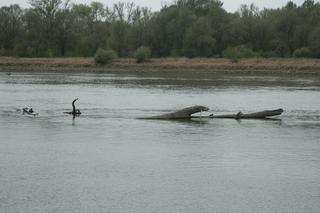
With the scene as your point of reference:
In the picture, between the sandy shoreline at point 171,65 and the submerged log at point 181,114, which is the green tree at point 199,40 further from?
the submerged log at point 181,114

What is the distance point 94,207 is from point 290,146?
1165 cm

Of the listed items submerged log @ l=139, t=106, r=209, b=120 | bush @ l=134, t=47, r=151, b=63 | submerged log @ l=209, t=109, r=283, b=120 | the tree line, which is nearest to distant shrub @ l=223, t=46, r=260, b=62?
the tree line

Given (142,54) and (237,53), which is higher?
(237,53)

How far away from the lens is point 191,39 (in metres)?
107

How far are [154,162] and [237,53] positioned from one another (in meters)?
80.5

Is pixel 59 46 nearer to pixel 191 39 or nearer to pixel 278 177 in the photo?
pixel 191 39

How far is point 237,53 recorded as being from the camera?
3981 inches

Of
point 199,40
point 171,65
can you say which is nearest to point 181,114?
point 171,65

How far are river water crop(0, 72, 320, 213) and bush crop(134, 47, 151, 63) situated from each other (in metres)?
62.4

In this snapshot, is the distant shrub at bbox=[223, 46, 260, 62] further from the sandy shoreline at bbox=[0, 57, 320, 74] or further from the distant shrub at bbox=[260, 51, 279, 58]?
the distant shrub at bbox=[260, 51, 279, 58]

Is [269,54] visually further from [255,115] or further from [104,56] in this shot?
[255,115]

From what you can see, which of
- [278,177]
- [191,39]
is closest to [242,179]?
[278,177]

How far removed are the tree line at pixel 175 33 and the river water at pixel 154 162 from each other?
68.2 meters

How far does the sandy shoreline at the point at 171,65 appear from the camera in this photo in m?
94.8
